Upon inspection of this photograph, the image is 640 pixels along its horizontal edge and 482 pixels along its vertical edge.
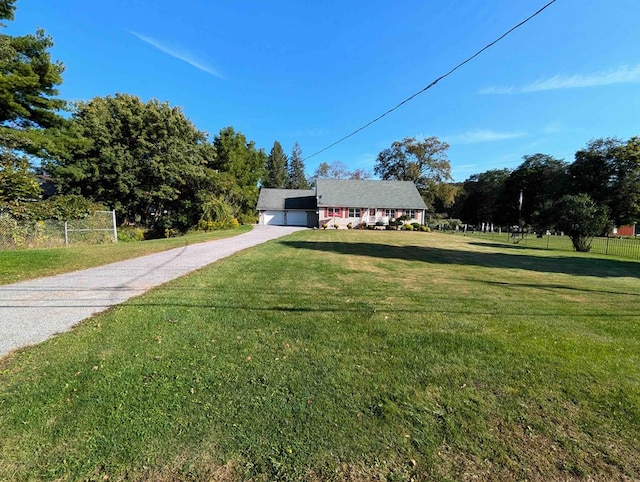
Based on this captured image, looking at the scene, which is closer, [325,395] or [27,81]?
[325,395]

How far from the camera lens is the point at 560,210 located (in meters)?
18.8

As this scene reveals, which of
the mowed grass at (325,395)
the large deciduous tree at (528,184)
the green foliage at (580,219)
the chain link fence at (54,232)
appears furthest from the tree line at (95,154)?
the large deciduous tree at (528,184)

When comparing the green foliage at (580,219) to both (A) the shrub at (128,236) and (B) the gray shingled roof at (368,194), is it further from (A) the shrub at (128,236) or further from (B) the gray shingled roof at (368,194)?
(A) the shrub at (128,236)

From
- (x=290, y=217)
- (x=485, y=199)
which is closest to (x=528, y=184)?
(x=485, y=199)

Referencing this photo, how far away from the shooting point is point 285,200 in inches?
1709

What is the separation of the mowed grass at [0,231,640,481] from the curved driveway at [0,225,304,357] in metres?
0.42

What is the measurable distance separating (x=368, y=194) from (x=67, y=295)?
3673 centimetres

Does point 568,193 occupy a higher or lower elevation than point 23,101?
lower

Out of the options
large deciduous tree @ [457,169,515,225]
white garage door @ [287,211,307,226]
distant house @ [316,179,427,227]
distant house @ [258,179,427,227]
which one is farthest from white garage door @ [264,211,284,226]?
large deciduous tree @ [457,169,515,225]

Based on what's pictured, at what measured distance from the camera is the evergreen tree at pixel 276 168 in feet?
213

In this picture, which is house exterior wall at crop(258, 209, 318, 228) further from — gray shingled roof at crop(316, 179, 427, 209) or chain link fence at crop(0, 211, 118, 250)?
chain link fence at crop(0, 211, 118, 250)

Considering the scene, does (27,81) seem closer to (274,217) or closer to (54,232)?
(54,232)

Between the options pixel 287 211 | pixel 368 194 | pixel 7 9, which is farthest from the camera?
pixel 287 211

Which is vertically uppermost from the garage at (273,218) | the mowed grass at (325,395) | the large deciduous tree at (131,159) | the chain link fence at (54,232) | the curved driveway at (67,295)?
the large deciduous tree at (131,159)
